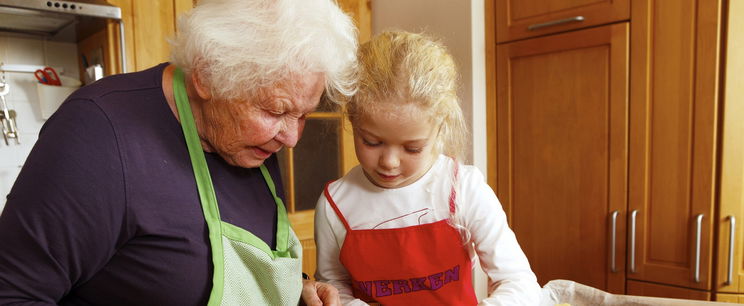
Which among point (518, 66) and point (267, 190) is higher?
point (518, 66)

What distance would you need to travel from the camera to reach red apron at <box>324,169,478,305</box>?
0.87m

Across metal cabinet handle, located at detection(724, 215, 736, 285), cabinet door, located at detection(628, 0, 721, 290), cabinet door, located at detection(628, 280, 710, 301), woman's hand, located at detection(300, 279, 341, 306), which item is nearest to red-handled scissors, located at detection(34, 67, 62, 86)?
woman's hand, located at detection(300, 279, 341, 306)

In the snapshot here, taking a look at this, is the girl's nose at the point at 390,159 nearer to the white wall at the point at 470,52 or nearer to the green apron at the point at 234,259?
the green apron at the point at 234,259

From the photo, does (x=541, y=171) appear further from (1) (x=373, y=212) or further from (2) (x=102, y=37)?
(2) (x=102, y=37)

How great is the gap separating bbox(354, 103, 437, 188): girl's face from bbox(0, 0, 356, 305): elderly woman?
0.29ft

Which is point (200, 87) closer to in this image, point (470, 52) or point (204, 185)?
point (204, 185)

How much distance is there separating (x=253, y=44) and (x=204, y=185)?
0.68ft

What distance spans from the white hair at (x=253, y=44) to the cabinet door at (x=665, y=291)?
1.32m

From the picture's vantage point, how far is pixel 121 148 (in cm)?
59

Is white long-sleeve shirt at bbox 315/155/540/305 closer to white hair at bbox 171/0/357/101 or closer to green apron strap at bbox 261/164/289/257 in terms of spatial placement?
green apron strap at bbox 261/164/289/257

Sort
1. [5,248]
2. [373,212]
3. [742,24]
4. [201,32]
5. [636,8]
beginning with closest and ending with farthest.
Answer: [5,248], [201,32], [373,212], [742,24], [636,8]

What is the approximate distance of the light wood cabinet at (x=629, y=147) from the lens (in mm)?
1323

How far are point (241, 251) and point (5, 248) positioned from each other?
0.92 ft

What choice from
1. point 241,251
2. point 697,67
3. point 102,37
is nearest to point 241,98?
point 241,251
